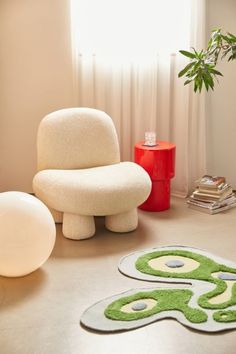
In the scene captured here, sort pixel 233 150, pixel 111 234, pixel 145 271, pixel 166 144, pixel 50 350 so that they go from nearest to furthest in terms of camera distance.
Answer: pixel 50 350, pixel 145 271, pixel 111 234, pixel 166 144, pixel 233 150

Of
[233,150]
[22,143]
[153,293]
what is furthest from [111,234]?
[233,150]

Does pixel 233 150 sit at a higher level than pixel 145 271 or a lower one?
higher

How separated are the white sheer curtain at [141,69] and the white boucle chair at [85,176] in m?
0.45

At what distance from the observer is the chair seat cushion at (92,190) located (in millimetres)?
3035

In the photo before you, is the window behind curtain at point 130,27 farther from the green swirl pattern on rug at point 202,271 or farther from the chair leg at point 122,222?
the green swirl pattern on rug at point 202,271

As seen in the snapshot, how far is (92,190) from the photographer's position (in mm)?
3025

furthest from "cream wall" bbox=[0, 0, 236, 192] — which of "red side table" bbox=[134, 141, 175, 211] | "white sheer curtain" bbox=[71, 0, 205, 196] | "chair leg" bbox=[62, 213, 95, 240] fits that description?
"chair leg" bbox=[62, 213, 95, 240]

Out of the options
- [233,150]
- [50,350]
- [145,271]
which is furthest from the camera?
[233,150]

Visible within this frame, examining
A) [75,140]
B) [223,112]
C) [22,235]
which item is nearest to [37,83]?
[75,140]

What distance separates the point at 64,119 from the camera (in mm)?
3432

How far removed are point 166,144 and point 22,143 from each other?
1.22m

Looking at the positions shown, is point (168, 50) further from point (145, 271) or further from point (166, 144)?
point (145, 271)

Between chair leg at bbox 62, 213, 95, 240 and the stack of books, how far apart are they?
0.99 m

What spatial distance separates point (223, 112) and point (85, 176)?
5.17ft
